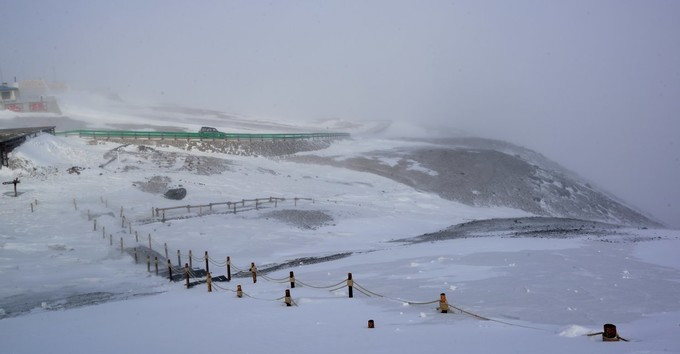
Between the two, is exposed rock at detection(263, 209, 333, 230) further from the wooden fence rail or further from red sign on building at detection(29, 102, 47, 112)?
red sign on building at detection(29, 102, 47, 112)

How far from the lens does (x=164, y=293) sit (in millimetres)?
17328

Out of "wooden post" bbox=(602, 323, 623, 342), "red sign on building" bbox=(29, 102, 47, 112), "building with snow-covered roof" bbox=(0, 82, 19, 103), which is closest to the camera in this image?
"wooden post" bbox=(602, 323, 623, 342)

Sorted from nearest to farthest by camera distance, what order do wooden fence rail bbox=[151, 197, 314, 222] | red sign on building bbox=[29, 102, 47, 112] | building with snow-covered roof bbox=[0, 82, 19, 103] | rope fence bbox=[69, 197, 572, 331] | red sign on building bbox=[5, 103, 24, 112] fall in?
rope fence bbox=[69, 197, 572, 331]
wooden fence rail bbox=[151, 197, 314, 222]
red sign on building bbox=[5, 103, 24, 112]
red sign on building bbox=[29, 102, 47, 112]
building with snow-covered roof bbox=[0, 82, 19, 103]

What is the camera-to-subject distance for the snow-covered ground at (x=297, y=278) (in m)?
10.0

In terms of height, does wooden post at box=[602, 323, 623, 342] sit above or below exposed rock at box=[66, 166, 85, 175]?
below

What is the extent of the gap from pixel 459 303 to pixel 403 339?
3851mm

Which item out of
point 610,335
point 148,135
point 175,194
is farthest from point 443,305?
point 148,135

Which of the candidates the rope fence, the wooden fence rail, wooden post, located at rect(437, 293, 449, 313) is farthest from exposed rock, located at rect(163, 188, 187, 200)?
wooden post, located at rect(437, 293, 449, 313)

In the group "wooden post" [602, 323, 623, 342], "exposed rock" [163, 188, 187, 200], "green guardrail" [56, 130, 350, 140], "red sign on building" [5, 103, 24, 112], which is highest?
"red sign on building" [5, 103, 24, 112]

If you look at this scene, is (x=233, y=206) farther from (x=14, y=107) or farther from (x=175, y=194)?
(x=14, y=107)

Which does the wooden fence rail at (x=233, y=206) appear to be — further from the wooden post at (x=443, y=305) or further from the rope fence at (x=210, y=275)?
the wooden post at (x=443, y=305)

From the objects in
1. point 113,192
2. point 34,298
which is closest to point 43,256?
point 34,298

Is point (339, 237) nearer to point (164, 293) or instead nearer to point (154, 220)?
point (154, 220)

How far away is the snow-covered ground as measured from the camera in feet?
32.8
